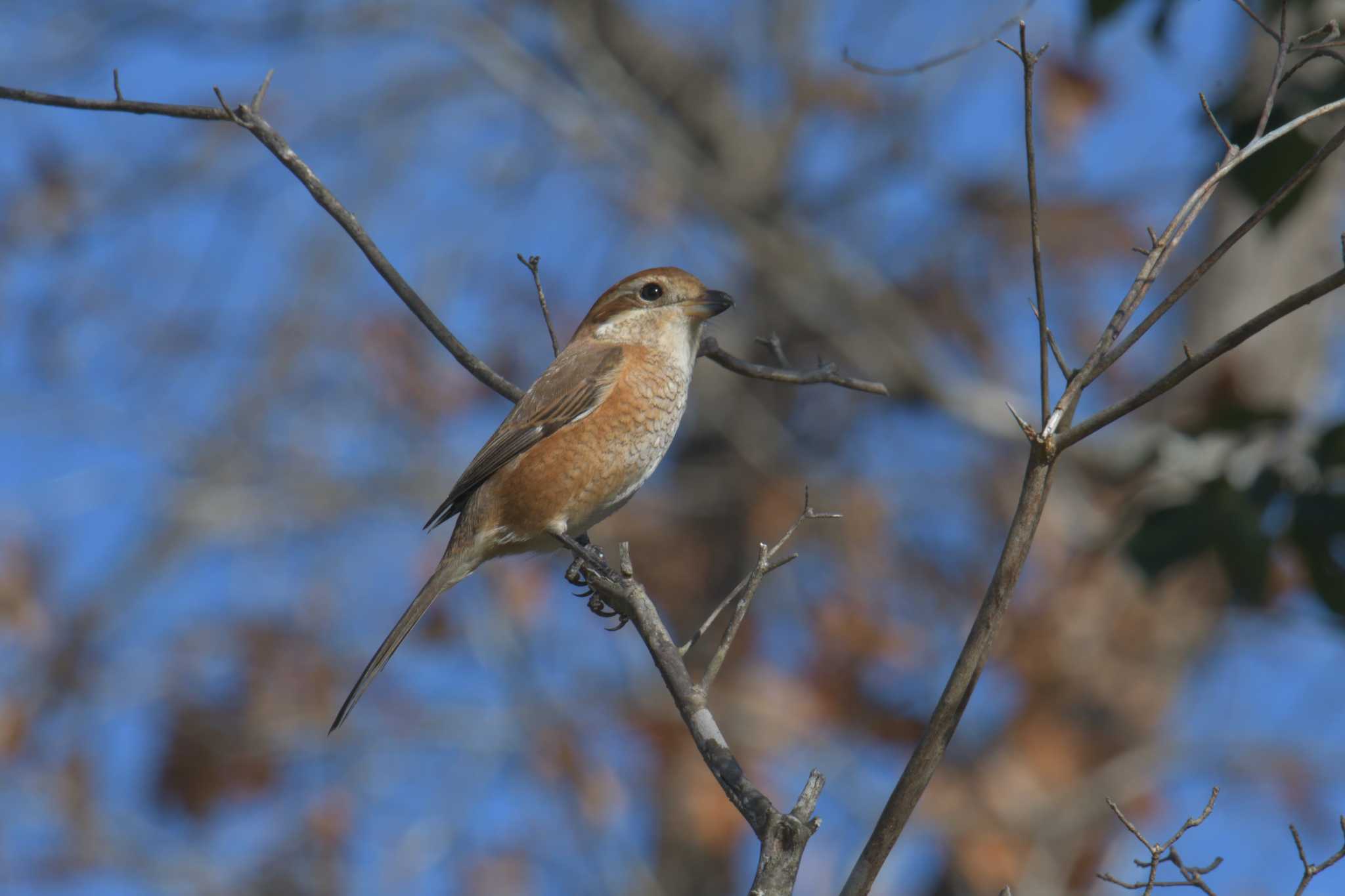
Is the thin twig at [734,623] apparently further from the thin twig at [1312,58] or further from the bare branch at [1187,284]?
the thin twig at [1312,58]

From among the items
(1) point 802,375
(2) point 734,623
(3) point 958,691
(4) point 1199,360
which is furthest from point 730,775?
(1) point 802,375

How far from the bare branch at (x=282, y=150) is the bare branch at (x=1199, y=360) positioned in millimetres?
1425

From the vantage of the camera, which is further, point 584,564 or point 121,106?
point 584,564

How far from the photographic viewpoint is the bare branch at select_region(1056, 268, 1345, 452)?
175 centimetres

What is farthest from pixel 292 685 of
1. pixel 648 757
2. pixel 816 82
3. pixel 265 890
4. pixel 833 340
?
pixel 816 82

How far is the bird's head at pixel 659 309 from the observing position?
3.86 metres

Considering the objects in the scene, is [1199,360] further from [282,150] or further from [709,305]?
[709,305]

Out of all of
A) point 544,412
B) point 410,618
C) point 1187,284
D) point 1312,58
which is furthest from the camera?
point 544,412

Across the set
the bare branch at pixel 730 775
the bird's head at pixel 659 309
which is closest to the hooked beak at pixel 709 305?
the bird's head at pixel 659 309

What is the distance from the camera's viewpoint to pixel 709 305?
385 centimetres

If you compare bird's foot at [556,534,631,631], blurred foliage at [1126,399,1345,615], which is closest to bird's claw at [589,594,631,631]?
bird's foot at [556,534,631,631]

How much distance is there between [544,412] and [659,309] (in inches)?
19.8

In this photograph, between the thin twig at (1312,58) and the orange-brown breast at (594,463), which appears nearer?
the thin twig at (1312,58)

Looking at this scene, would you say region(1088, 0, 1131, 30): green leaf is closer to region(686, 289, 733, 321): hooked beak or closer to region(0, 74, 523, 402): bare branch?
region(686, 289, 733, 321): hooked beak
